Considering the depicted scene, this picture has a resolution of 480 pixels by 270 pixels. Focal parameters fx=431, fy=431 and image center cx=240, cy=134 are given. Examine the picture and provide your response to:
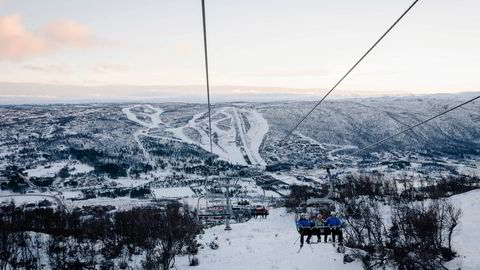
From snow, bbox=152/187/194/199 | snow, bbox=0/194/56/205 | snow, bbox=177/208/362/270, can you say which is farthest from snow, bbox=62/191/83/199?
snow, bbox=177/208/362/270

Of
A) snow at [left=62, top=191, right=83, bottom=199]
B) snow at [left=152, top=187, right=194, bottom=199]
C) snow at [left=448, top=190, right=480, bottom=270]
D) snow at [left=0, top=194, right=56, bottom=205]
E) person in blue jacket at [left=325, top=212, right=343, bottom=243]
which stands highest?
person in blue jacket at [left=325, top=212, right=343, bottom=243]

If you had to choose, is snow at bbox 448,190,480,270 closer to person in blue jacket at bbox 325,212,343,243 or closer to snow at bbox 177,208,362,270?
snow at bbox 177,208,362,270

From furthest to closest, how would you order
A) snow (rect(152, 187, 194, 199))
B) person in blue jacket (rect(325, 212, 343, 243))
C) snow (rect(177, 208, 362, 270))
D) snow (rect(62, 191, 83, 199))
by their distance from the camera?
snow (rect(152, 187, 194, 199)) → snow (rect(62, 191, 83, 199)) → snow (rect(177, 208, 362, 270)) → person in blue jacket (rect(325, 212, 343, 243))

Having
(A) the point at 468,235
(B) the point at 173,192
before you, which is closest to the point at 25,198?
(B) the point at 173,192

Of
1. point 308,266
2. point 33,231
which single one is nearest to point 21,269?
point 33,231

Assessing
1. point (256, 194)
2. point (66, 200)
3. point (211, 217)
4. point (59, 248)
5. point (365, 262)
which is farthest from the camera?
point (256, 194)

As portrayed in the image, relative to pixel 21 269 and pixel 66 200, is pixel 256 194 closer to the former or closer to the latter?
pixel 66 200
